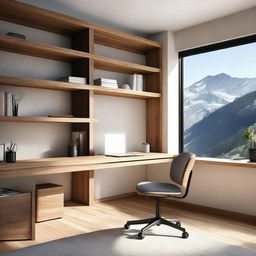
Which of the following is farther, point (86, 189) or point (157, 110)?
point (157, 110)

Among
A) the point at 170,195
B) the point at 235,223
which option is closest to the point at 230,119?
the point at 235,223

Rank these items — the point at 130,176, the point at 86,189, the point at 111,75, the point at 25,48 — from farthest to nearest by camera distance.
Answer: the point at 130,176, the point at 111,75, the point at 86,189, the point at 25,48

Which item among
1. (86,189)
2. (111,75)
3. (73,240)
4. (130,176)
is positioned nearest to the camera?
(73,240)

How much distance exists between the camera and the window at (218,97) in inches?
157

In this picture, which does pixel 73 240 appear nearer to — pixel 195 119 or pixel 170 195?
pixel 170 195

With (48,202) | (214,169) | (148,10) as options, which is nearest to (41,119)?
(48,202)

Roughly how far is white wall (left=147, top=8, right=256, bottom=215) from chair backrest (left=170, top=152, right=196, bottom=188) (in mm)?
965

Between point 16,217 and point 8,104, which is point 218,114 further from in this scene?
point 16,217

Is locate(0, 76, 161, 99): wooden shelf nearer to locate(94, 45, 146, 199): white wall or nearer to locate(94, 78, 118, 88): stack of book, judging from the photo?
locate(94, 78, 118, 88): stack of book

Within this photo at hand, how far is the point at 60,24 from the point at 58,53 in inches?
14.4

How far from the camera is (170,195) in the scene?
2971 millimetres

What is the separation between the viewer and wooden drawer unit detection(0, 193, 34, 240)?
2.77 m

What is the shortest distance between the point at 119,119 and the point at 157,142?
0.66 m

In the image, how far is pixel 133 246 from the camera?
2.74 meters
